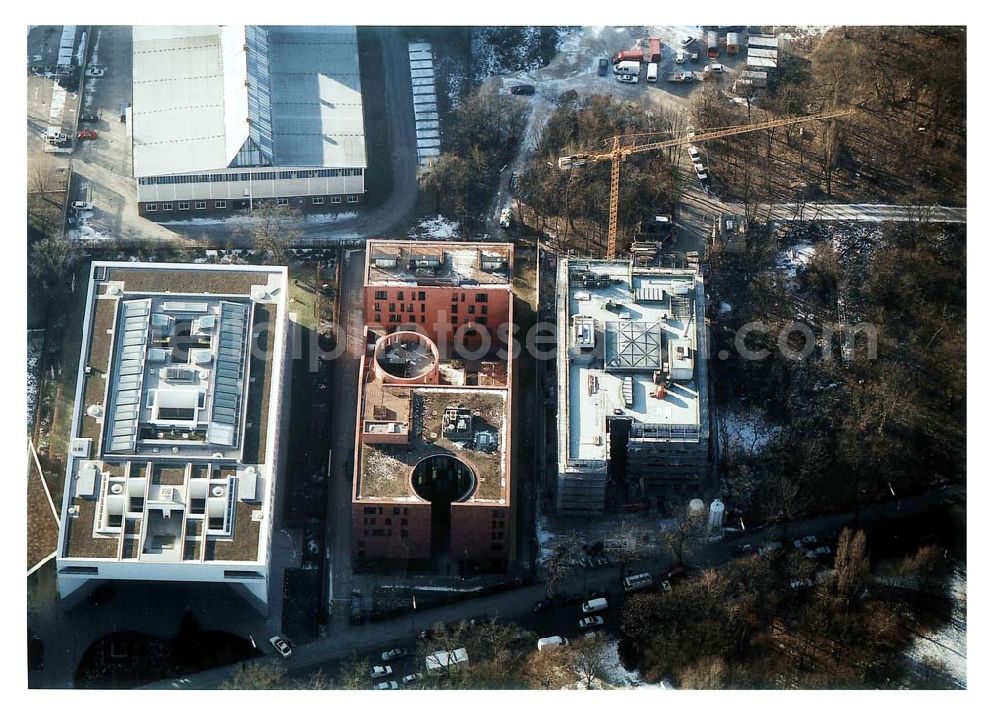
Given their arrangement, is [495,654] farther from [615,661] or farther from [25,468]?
[25,468]

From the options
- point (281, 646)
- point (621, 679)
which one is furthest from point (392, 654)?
point (621, 679)

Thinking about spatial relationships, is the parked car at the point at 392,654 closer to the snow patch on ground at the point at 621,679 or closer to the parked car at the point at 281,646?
the parked car at the point at 281,646

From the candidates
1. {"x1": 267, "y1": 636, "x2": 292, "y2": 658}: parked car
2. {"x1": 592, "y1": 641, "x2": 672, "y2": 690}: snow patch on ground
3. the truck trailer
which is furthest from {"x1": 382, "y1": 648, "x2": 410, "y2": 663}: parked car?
{"x1": 592, "y1": 641, "x2": 672, "y2": 690}: snow patch on ground

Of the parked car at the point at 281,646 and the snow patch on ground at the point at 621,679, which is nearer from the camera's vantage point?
the snow patch on ground at the point at 621,679

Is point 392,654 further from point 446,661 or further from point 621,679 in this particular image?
point 621,679

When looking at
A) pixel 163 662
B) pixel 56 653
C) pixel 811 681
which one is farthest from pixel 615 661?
pixel 56 653

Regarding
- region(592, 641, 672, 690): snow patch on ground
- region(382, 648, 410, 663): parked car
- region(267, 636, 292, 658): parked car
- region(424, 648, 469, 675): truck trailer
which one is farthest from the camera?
region(267, 636, 292, 658): parked car

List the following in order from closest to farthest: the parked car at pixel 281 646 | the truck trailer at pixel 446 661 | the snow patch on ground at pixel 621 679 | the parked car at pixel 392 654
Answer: the snow patch on ground at pixel 621 679 → the truck trailer at pixel 446 661 → the parked car at pixel 392 654 → the parked car at pixel 281 646

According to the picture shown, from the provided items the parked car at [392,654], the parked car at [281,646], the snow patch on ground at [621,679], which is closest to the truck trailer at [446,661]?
the parked car at [392,654]

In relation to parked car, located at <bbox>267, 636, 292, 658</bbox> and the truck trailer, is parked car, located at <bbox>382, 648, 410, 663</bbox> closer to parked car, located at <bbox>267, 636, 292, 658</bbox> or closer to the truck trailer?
the truck trailer
